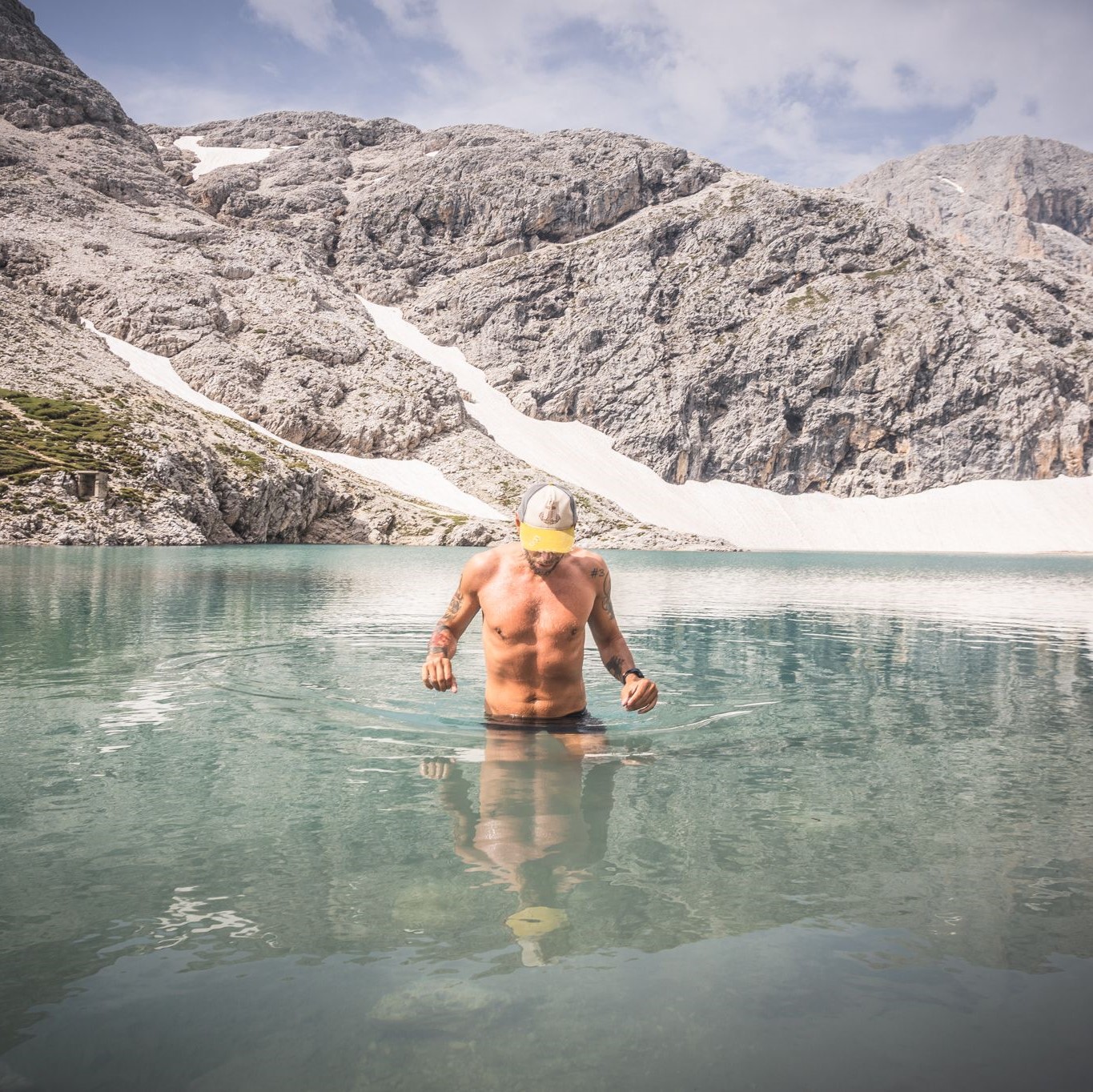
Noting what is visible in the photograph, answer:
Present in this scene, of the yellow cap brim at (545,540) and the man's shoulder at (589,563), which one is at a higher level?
the yellow cap brim at (545,540)

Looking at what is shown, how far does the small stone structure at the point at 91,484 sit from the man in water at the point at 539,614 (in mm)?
56317

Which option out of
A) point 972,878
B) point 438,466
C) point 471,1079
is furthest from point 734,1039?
point 438,466

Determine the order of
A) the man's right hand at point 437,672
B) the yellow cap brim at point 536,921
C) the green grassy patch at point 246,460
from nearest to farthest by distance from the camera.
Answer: the yellow cap brim at point 536,921
the man's right hand at point 437,672
the green grassy patch at point 246,460

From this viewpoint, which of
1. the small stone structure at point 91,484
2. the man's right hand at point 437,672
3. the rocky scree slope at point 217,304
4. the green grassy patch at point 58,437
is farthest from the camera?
the rocky scree slope at point 217,304

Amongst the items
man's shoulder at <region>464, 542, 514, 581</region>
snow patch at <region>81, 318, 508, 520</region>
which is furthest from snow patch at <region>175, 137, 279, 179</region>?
man's shoulder at <region>464, 542, 514, 581</region>

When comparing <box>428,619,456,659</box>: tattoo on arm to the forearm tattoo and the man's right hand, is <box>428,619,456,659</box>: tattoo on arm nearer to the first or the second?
the forearm tattoo

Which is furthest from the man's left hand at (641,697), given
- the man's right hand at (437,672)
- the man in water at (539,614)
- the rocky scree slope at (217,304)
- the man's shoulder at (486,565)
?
the rocky scree slope at (217,304)

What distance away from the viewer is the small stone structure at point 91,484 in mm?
55906

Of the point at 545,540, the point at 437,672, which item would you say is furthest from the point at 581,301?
the point at 437,672

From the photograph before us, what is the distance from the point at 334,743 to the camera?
8164 millimetres

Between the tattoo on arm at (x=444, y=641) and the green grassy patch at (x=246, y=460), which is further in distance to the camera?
the green grassy patch at (x=246, y=460)

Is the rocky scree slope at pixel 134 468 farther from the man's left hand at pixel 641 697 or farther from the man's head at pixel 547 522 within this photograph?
the man's left hand at pixel 641 697

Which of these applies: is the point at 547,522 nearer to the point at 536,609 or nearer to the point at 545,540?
the point at 545,540

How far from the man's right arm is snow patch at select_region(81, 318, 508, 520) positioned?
82.5 metres
